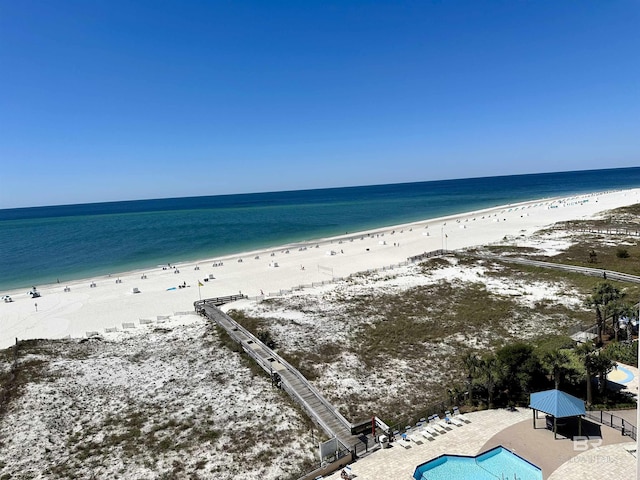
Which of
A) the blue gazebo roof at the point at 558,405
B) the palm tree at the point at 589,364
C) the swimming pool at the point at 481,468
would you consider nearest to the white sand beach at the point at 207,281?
the swimming pool at the point at 481,468

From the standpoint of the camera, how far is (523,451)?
51.2 ft

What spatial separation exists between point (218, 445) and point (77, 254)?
3014 inches

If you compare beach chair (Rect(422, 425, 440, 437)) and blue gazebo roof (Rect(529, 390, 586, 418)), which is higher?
blue gazebo roof (Rect(529, 390, 586, 418))

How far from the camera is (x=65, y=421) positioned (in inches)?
794

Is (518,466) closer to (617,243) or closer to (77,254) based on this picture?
(617,243)

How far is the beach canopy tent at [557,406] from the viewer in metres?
16.1

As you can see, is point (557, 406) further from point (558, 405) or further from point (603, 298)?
point (603, 298)

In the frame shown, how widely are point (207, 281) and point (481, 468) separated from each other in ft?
133

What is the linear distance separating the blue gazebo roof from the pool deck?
1153 mm

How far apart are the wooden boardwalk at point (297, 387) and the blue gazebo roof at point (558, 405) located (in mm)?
8096

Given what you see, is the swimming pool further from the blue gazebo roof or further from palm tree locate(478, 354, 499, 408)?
palm tree locate(478, 354, 499, 408)

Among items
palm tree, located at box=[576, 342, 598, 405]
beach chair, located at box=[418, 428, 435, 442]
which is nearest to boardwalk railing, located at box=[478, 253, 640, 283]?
palm tree, located at box=[576, 342, 598, 405]

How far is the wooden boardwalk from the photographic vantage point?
18.1 m

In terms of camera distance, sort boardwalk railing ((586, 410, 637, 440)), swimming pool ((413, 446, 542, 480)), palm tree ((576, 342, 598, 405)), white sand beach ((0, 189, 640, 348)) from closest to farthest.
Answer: swimming pool ((413, 446, 542, 480)) → boardwalk railing ((586, 410, 637, 440)) → palm tree ((576, 342, 598, 405)) → white sand beach ((0, 189, 640, 348))
